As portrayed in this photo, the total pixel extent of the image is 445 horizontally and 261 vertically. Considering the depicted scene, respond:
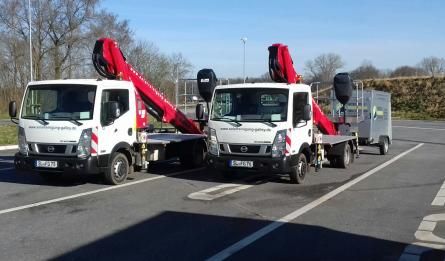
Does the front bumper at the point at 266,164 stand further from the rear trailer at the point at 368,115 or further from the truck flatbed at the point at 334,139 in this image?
the rear trailer at the point at 368,115

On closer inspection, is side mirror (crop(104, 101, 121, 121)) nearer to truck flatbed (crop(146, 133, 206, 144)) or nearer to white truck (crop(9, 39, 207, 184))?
white truck (crop(9, 39, 207, 184))

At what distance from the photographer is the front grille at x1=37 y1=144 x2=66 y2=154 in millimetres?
11023

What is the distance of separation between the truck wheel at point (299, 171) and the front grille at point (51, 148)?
4.70m

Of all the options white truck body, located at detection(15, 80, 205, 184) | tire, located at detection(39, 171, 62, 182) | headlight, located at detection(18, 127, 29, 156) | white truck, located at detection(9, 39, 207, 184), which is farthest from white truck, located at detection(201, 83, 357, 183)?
headlight, located at detection(18, 127, 29, 156)

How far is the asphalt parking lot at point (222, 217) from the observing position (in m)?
6.61

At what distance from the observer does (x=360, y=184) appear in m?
12.2

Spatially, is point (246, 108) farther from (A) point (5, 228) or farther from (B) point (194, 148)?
(A) point (5, 228)

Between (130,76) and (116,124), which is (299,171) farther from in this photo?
(130,76)

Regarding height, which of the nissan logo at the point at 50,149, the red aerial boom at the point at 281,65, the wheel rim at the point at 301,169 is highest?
the red aerial boom at the point at 281,65

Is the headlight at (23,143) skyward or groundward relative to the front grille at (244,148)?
skyward

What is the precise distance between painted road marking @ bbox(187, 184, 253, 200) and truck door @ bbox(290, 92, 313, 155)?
1.35 m

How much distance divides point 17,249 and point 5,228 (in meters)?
1.22

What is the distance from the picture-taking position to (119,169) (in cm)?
1184

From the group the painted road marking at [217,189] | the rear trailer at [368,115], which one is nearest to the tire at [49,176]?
the painted road marking at [217,189]
